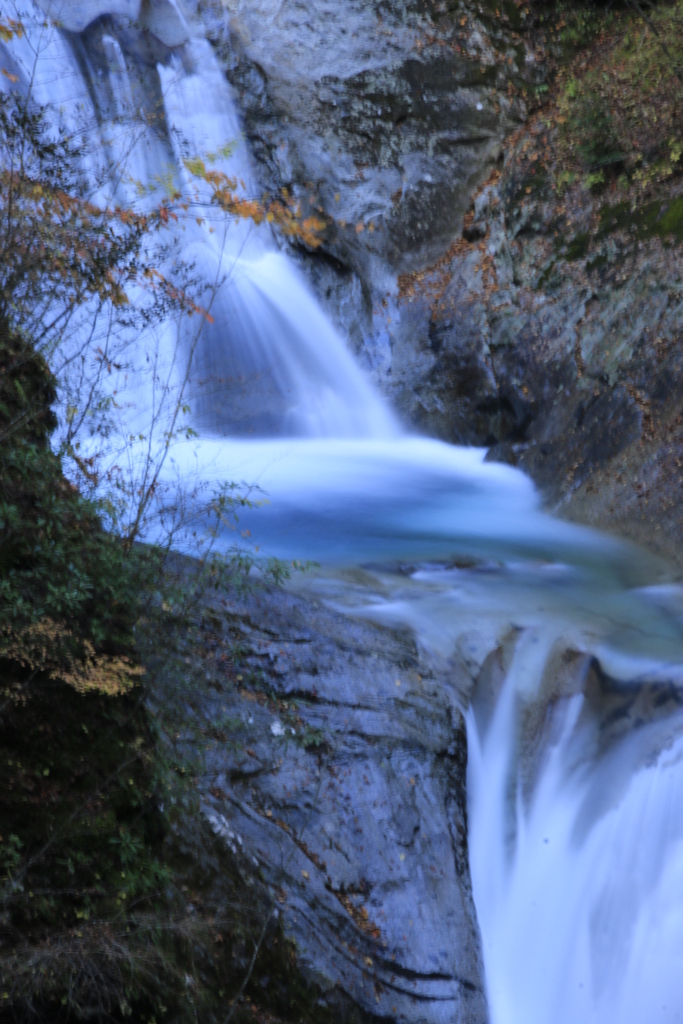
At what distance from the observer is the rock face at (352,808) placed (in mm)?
3465

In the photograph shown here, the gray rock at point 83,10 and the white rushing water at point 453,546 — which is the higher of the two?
the gray rock at point 83,10

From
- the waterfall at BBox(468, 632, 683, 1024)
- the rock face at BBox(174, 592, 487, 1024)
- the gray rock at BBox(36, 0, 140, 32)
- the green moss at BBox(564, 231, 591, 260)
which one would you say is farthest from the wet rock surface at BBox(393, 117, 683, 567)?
the gray rock at BBox(36, 0, 140, 32)

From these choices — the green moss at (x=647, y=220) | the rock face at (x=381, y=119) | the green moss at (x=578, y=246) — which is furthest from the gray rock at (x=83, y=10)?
the green moss at (x=647, y=220)

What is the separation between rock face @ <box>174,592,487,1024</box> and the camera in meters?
3.46

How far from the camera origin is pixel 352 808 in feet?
12.6

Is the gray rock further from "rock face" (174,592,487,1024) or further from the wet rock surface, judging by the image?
"rock face" (174,592,487,1024)

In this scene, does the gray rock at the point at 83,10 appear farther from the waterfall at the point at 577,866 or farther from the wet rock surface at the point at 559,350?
the waterfall at the point at 577,866

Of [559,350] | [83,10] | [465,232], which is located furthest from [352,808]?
[83,10]

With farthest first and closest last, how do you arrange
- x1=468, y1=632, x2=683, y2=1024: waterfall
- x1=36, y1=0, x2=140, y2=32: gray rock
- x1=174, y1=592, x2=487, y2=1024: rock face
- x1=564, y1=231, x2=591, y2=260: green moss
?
x1=36, y1=0, x2=140, y2=32: gray rock, x1=564, y1=231, x2=591, y2=260: green moss, x1=468, y1=632, x2=683, y2=1024: waterfall, x1=174, y1=592, x2=487, y2=1024: rock face

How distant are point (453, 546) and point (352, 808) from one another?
299 cm

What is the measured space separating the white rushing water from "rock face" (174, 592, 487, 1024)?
289 mm

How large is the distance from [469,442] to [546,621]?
4.31m

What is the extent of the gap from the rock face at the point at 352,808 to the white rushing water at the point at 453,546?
289 mm

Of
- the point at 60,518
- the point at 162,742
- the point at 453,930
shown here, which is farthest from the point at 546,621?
the point at 60,518
